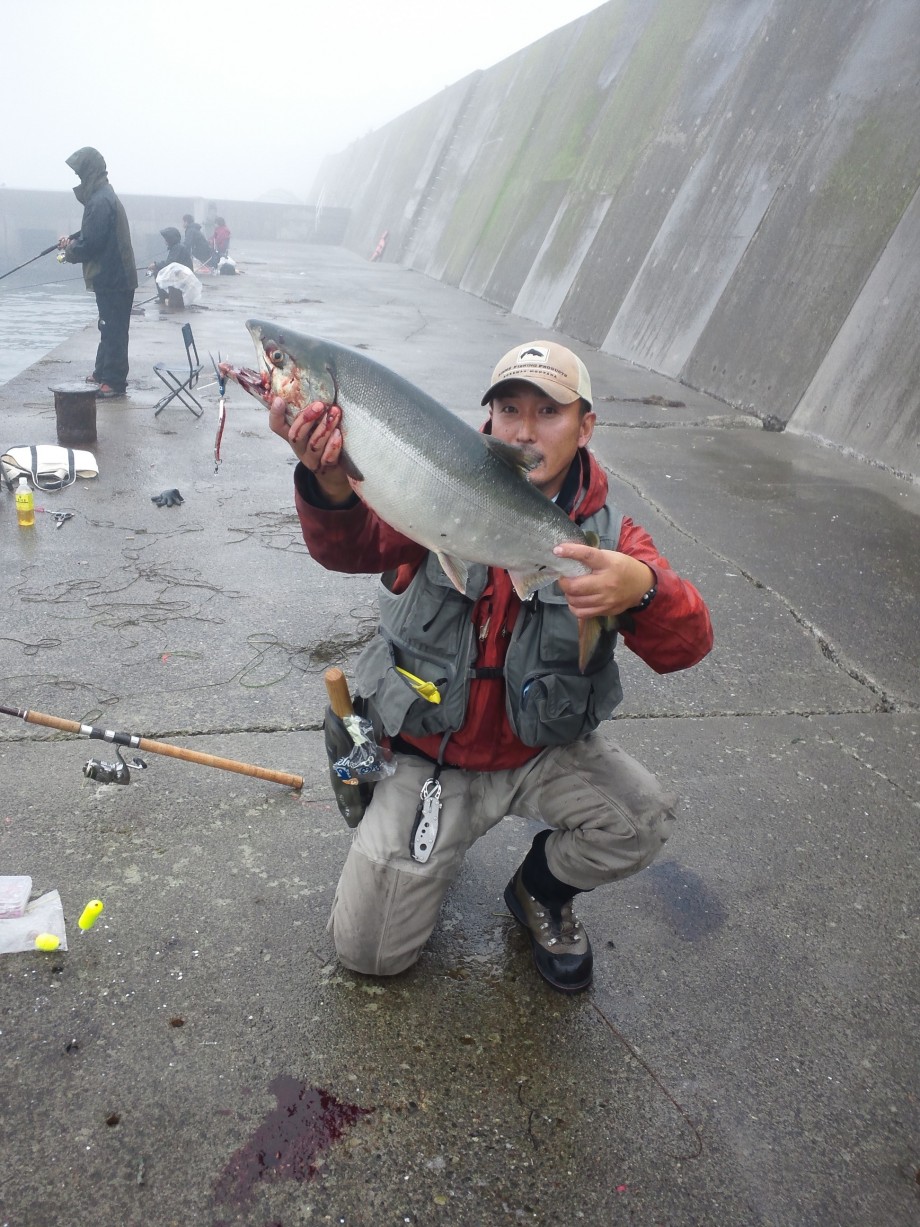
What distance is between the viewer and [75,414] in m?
7.62

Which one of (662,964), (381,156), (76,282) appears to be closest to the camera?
(662,964)

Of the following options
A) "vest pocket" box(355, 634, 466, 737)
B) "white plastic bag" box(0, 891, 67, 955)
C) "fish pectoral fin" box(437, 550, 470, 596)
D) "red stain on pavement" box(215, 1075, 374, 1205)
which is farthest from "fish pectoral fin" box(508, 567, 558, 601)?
"white plastic bag" box(0, 891, 67, 955)

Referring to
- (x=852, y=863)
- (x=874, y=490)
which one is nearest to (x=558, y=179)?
(x=874, y=490)

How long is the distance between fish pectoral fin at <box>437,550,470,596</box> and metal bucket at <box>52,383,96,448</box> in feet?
20.1

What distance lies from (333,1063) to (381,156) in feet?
175

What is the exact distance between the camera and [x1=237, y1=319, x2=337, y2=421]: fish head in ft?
7.22

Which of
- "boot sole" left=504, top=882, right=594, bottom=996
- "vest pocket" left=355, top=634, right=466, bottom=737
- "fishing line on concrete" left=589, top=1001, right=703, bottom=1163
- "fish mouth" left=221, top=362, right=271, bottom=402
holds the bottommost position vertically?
"boot sole" left=504, top=882, right=594, bottom=996

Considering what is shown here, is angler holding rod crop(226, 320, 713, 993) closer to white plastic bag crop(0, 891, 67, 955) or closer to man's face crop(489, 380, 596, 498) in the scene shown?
man's face crop(489, 380, 596, 498)

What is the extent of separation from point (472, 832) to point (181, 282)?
15588mm

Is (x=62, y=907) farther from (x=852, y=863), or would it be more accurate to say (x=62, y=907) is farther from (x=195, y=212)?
(x=195, y=212)

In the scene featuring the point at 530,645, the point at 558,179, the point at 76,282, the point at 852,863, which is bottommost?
the point at 76,282

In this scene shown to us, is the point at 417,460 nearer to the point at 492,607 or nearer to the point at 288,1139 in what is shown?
the point at 492,607

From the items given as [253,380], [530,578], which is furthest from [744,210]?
[253,380]

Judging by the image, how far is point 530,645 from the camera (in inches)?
103
